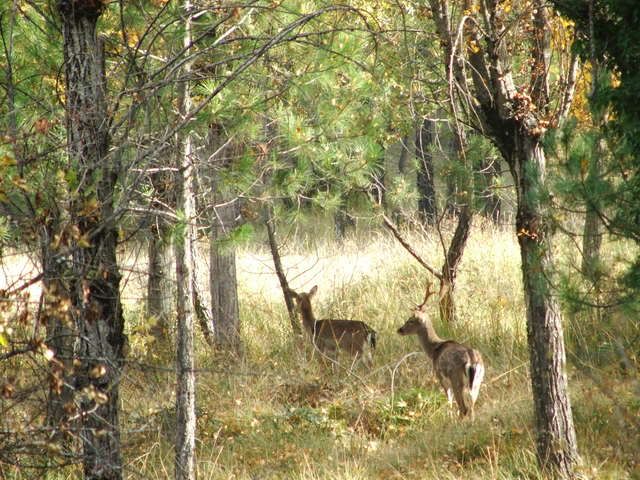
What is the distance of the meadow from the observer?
6750 mm

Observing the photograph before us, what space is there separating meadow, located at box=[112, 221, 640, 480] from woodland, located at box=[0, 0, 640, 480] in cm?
3

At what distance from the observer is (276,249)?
36.7ft

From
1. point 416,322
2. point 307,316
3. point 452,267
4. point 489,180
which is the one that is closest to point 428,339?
point 416,322

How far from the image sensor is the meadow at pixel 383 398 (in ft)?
22.1

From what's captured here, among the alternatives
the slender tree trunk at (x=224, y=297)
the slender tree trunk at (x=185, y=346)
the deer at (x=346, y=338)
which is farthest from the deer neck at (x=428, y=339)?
the slender tree trunk at (x=185, y=346)

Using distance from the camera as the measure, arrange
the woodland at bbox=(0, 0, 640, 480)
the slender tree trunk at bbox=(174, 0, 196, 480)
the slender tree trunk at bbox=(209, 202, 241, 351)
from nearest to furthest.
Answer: the woodland at bbox=(0, 0, 640, 480)
the slender tree trunk at bbox=(174, 0, 196, 480)
the slender tree trunk at bbox=(209, 202, 241, 351)

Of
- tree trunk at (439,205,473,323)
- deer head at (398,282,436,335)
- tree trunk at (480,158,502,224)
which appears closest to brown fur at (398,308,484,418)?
deer head at (398,282,436,335)

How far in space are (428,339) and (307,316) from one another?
173 cm

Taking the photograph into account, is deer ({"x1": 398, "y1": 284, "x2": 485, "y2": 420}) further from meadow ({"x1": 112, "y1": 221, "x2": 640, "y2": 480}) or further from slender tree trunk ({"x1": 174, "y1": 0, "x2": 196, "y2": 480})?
slender tree trunk ({"x1": 174, "y1": 0, "x2": 196, "y2": 480})

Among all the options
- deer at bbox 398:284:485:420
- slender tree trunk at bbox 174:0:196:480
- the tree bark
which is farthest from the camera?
deer at bbox 398:284:485:420

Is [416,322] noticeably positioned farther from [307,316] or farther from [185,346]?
[185,346]

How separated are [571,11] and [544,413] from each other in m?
2.64

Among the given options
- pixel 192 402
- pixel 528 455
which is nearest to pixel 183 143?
pixel 192 402

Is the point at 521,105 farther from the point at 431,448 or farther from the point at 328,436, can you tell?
the point at 328,436
